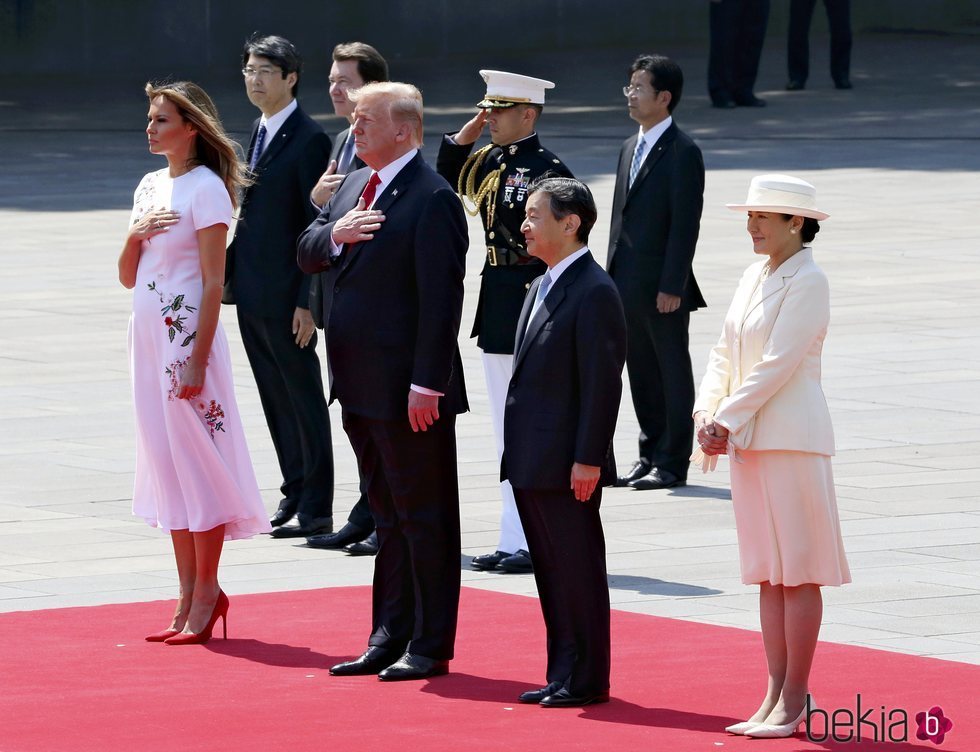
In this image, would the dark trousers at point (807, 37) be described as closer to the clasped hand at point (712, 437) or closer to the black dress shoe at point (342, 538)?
the black dress shoe at point (342, 538)

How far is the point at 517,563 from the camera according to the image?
8.94 meters

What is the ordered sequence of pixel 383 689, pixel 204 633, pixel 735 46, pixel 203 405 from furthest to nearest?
1. pixel 735 46
2. pixel 203 405
3. pixel 204 633
4. pixel 383 689

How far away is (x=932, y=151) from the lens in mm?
25328

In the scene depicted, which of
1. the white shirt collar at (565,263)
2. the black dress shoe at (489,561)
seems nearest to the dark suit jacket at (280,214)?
the black dress shoe at (489,561)

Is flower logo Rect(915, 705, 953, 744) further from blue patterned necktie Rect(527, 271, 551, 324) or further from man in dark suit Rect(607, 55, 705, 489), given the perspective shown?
man in dark suit Rect(607, 55, 705, 489)

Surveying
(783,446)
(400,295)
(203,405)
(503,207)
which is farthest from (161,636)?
(783,446)

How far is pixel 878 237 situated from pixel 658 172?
9088 mm

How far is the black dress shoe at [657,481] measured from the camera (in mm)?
10758

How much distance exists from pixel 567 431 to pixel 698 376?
6.80 meters

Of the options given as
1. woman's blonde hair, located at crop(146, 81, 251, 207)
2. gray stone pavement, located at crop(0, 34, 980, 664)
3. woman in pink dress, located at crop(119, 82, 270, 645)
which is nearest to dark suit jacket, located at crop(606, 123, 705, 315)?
gray stone pavement, located at crop(0, 34, 980, 664)

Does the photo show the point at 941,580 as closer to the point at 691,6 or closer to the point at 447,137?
the point at 447,137

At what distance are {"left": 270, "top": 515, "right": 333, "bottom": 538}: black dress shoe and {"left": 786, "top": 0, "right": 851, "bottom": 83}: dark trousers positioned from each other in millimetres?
21433

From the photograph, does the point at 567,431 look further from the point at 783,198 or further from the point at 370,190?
the point at 370,190

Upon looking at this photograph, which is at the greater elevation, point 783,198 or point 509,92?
point 509,92
